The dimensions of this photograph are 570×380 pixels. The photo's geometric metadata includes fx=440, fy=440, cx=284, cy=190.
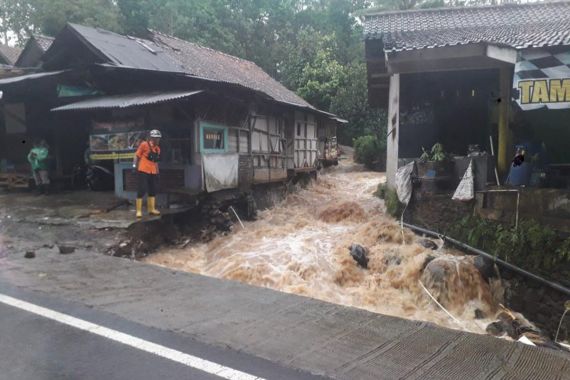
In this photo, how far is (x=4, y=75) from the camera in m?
15.0

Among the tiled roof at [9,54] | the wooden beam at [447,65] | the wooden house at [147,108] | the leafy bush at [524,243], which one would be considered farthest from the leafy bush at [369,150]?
the tiled roof at [9,54]

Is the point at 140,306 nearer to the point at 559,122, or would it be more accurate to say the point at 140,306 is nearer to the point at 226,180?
the point at 226,180

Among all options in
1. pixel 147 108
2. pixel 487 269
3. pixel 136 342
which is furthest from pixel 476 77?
pixel 136 342

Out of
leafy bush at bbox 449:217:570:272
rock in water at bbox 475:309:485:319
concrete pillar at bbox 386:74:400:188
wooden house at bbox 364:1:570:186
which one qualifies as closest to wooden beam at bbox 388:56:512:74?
wooden house at bbox 364:1:570:186

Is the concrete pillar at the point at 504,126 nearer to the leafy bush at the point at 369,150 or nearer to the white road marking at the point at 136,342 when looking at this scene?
the white road marking at the point at 136,342

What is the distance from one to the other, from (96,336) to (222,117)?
380 inches

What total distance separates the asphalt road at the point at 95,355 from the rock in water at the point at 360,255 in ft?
21.0

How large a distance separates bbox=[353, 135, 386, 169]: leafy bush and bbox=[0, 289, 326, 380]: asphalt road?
21739mm

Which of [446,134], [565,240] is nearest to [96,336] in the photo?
[565,240]

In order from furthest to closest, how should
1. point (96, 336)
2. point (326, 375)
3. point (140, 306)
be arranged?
1. point (140, 306)
2. point (96, 336)
3. point (326, 375)

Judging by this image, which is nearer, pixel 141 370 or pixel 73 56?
pixel 141 370

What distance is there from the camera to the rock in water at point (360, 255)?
33.4ft

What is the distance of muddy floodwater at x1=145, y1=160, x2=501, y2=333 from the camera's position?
856 cm

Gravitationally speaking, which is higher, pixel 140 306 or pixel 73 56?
pixel 73 56
